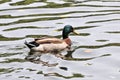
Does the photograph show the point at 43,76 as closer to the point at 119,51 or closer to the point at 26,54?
the point at 26,54

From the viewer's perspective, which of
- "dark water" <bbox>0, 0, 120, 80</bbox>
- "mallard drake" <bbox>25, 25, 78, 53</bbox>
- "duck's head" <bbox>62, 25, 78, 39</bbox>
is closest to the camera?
"dark water" <bbox>0, 0, 120, 80</bbox>

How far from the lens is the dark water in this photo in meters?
15.2

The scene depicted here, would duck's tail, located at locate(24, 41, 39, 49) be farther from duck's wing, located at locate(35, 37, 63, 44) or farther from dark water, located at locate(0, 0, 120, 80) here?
dark water, located at locate(0, 0, 120, 80)

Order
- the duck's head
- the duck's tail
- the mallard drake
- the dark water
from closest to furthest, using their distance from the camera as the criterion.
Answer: the dark water < the duck's tail < the mallard drake < the duck's head

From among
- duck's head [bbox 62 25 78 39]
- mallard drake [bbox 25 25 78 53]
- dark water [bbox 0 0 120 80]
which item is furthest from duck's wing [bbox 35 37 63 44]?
duck's head [bbox 62 25 78 39]

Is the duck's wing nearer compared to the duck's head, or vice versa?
the duck's wing

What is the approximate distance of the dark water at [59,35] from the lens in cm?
1520

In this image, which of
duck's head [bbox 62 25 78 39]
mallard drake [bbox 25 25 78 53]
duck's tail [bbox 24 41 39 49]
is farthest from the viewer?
duck's head [bbox 62 25 78 39]

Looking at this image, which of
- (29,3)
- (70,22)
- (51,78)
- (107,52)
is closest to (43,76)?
(51,78)

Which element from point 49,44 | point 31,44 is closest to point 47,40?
Answer: point 49,44

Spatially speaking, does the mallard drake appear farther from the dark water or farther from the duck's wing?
the dark water

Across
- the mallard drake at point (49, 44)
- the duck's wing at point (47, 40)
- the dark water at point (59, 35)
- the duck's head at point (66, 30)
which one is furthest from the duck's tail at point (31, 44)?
the duck's head at point (66, 30)

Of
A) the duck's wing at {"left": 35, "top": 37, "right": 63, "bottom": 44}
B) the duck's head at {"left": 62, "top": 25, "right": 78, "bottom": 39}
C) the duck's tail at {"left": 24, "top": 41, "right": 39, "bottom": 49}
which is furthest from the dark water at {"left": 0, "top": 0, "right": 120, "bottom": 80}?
the duck's wing at {"left": 35, "top": 37, "right": 63, "bottom": 44}

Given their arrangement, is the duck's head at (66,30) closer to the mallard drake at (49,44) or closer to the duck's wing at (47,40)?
the mallard drake at (49,44)
